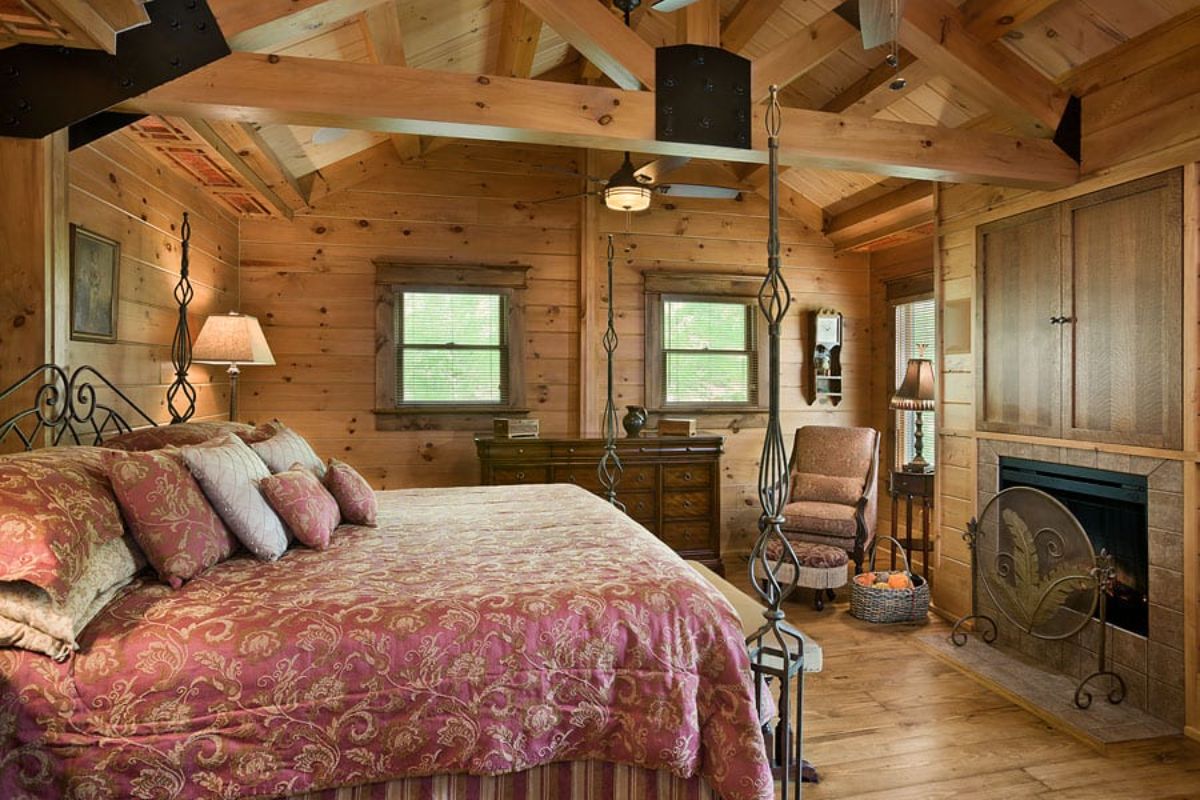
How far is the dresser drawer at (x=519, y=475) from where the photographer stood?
16.3 feet

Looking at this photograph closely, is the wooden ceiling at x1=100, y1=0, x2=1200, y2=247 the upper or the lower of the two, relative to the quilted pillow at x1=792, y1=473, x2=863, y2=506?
upper

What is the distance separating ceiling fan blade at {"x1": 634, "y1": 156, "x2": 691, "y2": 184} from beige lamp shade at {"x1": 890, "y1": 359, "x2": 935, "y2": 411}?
6.67ft

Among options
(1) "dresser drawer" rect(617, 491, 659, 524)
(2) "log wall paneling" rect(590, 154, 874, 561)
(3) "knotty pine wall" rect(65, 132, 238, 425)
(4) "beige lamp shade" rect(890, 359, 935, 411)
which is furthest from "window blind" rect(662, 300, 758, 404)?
(3) "knotty pine wall" rect(65, 132, 238, 425)

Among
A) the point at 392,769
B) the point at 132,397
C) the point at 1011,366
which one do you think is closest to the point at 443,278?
the point at 132,397

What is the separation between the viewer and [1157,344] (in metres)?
3.04

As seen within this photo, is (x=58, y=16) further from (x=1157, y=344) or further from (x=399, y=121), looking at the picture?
(x=1157, y=344)

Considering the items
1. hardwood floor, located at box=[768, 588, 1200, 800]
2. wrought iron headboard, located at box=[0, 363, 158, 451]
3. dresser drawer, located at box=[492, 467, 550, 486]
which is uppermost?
wrought iron headboard, located at box=[0, 363, 158, 451]

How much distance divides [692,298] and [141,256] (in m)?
3.80

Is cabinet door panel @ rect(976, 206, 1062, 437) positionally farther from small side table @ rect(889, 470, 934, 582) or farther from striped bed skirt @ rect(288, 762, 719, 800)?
striped bed skirt @ rect(288, 762, 719, 800)

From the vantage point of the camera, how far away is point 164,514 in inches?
74.0

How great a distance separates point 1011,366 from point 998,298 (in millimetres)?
387

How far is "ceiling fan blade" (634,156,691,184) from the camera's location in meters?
3.78

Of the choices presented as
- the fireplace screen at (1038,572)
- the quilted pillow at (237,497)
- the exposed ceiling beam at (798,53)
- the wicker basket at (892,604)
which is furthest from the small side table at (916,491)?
the quilted pillow at (237,497)

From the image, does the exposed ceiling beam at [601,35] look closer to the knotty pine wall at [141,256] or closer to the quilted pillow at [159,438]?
the knotty pine wall at [141,256]
